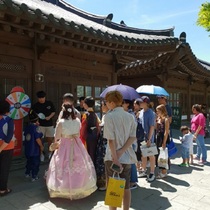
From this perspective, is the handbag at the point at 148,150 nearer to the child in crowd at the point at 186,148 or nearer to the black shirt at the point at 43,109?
the child in crowd at the point at 186,148

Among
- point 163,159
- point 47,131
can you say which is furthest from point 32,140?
point 163,159

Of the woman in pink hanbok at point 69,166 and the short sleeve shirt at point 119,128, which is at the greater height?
the short sleeve shirt at point 119,128

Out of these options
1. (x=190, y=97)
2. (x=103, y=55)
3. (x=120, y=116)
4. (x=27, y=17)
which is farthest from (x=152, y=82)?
(x=120, y=116)

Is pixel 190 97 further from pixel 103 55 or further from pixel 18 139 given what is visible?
pixel 18 139

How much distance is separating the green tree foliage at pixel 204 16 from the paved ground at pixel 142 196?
6.45m

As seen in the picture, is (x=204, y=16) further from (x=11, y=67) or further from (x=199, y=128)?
(x=11, y=67)

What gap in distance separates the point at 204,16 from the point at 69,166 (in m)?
8.43

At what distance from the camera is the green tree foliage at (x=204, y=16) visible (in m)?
8.98

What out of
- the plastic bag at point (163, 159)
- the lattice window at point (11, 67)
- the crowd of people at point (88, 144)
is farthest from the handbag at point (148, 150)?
the lattice window at point (11, 67)

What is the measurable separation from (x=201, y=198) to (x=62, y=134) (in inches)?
108

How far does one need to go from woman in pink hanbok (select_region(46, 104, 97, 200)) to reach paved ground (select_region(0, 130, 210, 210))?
7.4 inches

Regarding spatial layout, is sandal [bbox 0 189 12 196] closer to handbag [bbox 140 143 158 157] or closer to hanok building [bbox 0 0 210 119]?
hanok building [bbox 0 0 210 119]

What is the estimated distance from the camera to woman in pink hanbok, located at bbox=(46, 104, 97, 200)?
147 inches

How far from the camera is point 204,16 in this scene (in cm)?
917
